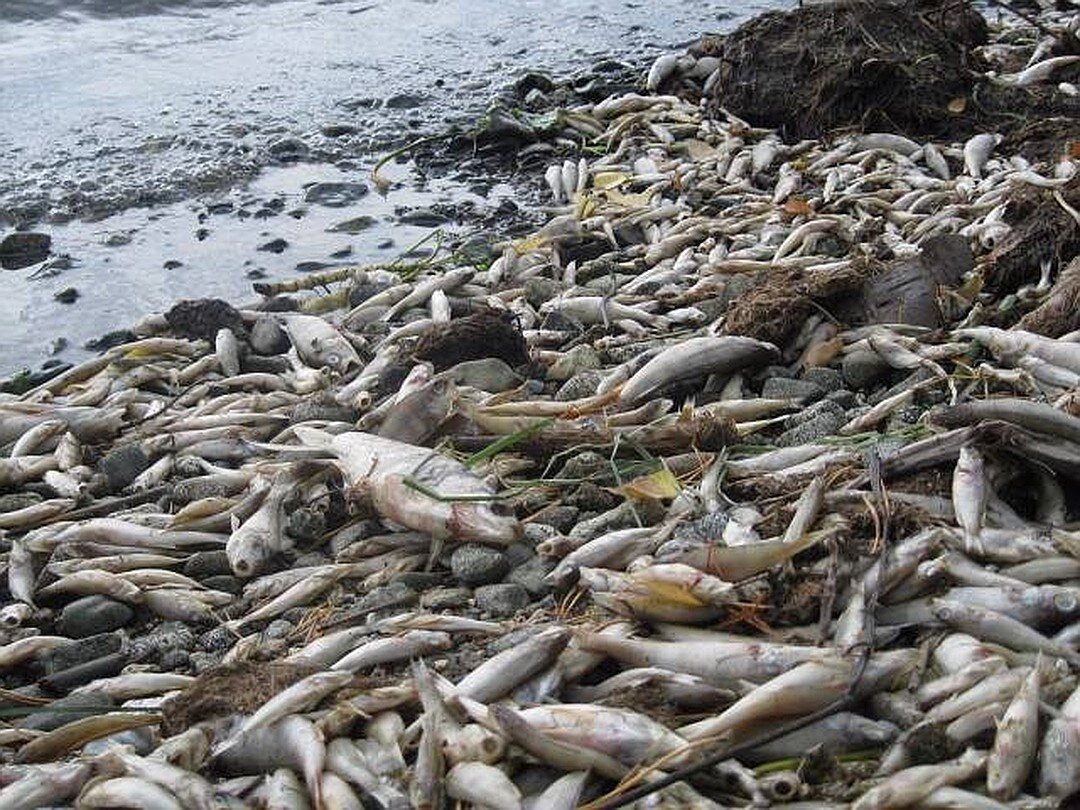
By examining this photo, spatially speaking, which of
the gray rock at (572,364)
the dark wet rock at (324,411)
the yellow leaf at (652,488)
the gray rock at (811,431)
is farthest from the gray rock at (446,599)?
the gray rock at (572,364)

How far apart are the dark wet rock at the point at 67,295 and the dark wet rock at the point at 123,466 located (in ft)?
10.7

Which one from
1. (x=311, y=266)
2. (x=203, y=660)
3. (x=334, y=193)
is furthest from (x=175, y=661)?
(x=334, y=193)

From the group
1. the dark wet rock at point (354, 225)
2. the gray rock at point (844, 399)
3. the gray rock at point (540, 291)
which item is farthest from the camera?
the dark wet rock at point (354, 225)

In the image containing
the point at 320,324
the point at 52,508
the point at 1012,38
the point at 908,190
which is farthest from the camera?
the point at 1012,38

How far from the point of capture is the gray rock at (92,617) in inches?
215

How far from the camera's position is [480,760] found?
3.79 m

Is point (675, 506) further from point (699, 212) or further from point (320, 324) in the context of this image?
point (699, 212)

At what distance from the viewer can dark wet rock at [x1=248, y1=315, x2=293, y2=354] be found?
8.30 m

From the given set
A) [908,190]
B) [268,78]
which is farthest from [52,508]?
[268,78]

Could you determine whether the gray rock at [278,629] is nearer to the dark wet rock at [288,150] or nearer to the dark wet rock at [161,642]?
the dark wet rock at [161,642]

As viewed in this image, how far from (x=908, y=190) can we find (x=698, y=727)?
654 cm

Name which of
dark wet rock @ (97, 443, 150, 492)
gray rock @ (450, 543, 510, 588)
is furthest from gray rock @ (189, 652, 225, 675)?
dark wet rock @ (97, 443, 150, 492)

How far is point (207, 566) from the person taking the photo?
5750 millimetres

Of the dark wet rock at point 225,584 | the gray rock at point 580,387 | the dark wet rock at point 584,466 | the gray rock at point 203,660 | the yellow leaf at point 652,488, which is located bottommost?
the dark wet rock at point 225,584
